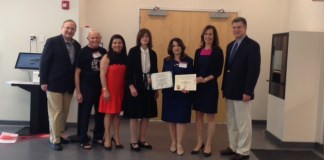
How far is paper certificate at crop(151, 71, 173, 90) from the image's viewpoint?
4.03m

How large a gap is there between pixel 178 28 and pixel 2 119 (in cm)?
328

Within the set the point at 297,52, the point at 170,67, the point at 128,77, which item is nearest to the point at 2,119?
the point at 128,77

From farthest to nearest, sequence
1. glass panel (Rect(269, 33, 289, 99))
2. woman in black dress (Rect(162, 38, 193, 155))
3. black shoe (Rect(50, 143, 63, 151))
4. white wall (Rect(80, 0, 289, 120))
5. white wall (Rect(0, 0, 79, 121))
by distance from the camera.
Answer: white wall (Rect(80, 0, 289, 120)) < white wall (Rect(0, 0, 79, 121)) < glass panel (Rect(269, 33, 289, 99)) < black shoe (Rect(50, 143, 63, 151)) < woman in black dress (Rect(162, 38, 193, 155))

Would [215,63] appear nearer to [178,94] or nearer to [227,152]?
[178,94]

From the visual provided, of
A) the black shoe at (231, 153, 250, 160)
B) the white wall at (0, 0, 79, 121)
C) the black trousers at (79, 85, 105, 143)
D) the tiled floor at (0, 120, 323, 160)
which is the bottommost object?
the tiled floor at (0, 120, 323, 160)

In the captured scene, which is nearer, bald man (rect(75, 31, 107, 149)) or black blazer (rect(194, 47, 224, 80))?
black blazer (rect(194, 47, 224, 80))

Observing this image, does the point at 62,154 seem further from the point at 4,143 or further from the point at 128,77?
the point at 128,77

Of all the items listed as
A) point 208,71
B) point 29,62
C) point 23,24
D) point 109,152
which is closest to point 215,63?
point 208,71

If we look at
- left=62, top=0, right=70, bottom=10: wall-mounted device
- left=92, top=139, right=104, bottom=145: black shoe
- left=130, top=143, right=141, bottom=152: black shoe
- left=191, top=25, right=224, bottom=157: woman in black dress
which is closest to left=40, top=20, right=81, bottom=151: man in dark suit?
left=92, top=139, right=104, bottom=145: black shoe

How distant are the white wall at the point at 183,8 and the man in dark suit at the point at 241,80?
221 cm

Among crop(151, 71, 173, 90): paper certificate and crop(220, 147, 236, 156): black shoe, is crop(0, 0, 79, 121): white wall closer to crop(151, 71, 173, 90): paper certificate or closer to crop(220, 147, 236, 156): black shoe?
crop(151, 71, 173, 90): paper certificate

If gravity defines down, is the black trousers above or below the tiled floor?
above

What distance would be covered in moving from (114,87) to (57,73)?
2.32 feet

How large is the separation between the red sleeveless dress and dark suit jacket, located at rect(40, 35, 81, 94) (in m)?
0.51
